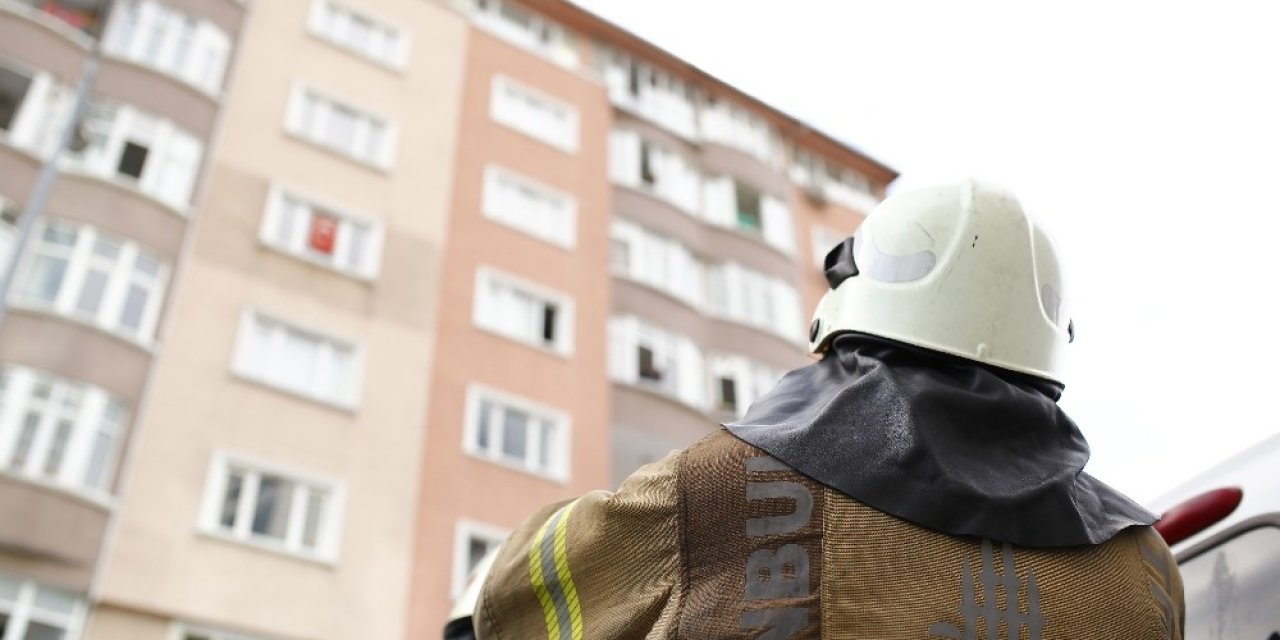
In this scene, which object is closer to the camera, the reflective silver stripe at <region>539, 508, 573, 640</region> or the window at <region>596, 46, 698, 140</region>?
the reflective silver stripe at <region>539, 508, 573, 640</region>

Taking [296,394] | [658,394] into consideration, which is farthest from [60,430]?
[658,394]

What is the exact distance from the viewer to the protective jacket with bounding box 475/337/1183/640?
2730mm

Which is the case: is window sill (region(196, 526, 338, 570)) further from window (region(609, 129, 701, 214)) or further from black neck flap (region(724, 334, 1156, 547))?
black neck flap (region(724, 334, 1156, 547))

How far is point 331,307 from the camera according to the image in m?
22.5

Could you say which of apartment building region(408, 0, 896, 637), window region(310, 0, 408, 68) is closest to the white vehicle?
apartment building region(408, 0, 896, 637)

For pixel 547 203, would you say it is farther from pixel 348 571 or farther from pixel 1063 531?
pixel 1063 531

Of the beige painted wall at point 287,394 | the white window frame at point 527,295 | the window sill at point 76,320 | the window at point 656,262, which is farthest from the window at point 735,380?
the window sill at point 76,320

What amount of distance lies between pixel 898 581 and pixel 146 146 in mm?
21537

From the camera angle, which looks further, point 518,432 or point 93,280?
point 518,432

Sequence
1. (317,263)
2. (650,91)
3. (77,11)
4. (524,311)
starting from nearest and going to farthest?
(317,263), (77,11), (524,311), (650,91)

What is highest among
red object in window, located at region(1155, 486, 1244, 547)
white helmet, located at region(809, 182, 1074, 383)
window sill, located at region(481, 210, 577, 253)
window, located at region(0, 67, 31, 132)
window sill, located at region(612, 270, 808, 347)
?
window sill, located at region(481, 210, 577, 253)

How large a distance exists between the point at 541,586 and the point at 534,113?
2637 centimetres

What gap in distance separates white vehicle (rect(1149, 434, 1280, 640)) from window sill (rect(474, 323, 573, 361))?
66.9 ft

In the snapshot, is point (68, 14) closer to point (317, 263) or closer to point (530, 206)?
point (317, 263)
